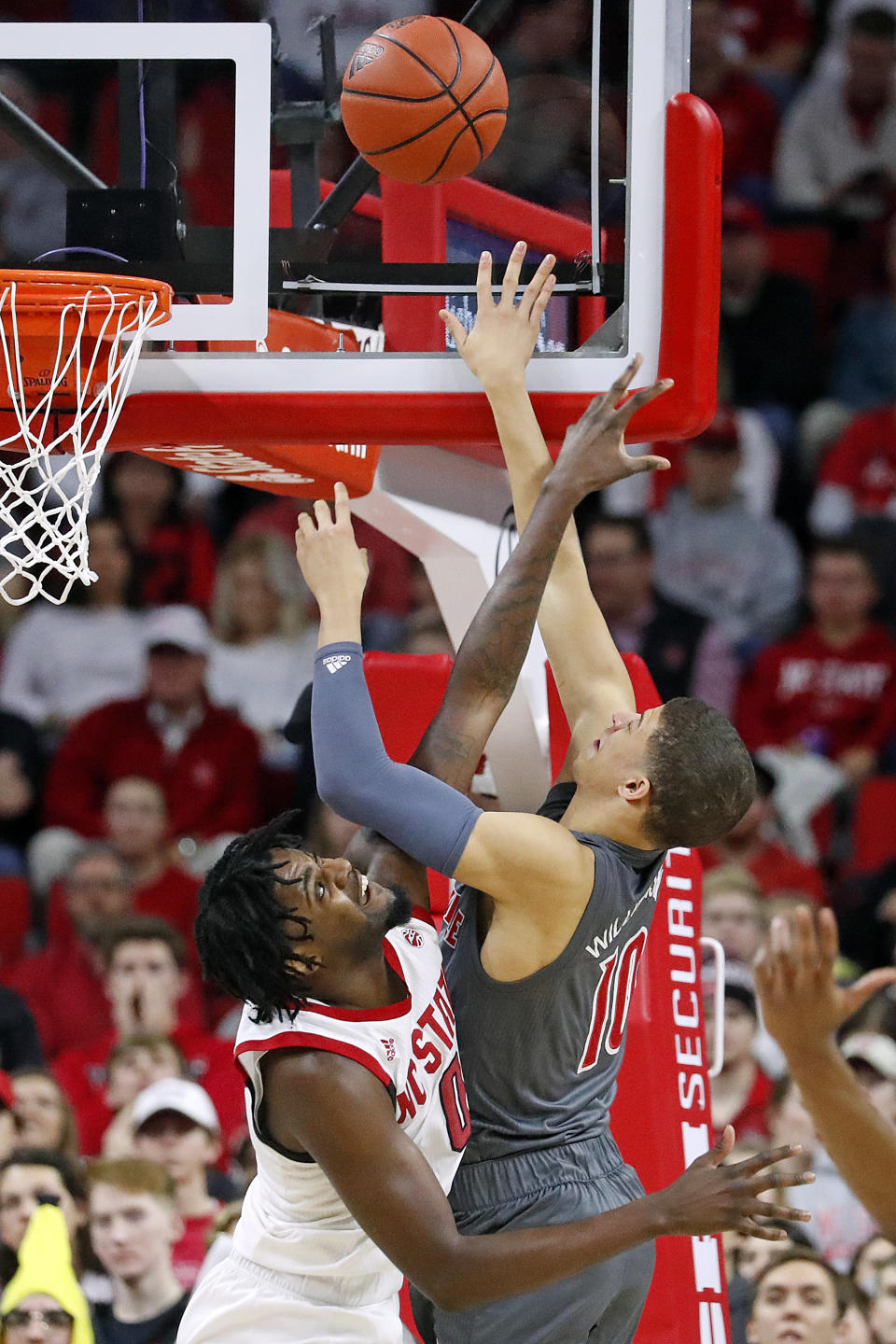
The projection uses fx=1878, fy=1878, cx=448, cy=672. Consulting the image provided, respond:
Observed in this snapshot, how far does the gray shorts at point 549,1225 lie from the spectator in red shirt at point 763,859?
352cm

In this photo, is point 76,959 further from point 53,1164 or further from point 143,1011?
point 53,1164

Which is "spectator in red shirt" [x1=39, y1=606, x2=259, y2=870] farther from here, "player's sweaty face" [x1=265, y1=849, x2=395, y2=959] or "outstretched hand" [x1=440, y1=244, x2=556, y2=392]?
"player's sweaty face" [x1=265, y1=849, x2=395, y2=959]

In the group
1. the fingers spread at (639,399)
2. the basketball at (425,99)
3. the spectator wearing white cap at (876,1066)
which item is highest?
the basketball at (425,99)

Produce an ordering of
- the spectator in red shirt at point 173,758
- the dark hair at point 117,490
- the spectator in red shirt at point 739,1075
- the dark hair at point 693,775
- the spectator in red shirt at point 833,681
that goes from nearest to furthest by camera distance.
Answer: the dark hair at point 693,775 → the spectator in red shirt at point 739,1075 → the spectator in red shirt at point 173,758 → the spectator in red shirt at point 833,681 → the dark hair at point 117,490

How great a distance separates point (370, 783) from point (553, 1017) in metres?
0.54

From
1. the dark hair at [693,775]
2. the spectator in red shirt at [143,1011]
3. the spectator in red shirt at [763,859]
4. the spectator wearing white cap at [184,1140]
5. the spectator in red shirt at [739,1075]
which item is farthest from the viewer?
the spectator in red shirt at [763,859]

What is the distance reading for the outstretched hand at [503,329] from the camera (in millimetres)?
3264

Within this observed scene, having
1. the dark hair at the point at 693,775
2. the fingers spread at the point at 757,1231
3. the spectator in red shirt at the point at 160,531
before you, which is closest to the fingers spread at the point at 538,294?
the dark hair at the point at 693,775

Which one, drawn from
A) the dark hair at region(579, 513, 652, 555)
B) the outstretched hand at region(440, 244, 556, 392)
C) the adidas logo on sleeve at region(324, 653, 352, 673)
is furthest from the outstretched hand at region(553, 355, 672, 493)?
the dark hair at region(579, 513, 652, 555)

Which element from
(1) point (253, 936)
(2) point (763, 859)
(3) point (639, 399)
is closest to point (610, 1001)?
(1) point (253, 936)

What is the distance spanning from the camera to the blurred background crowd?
194 inches

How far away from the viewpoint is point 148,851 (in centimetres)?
692

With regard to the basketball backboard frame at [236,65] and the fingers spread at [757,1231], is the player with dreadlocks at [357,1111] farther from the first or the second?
the basketball backboard frame at [236,65]

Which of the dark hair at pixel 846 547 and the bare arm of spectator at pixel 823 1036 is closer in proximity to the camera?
the bare arm of spectator at pixel 823 1036
